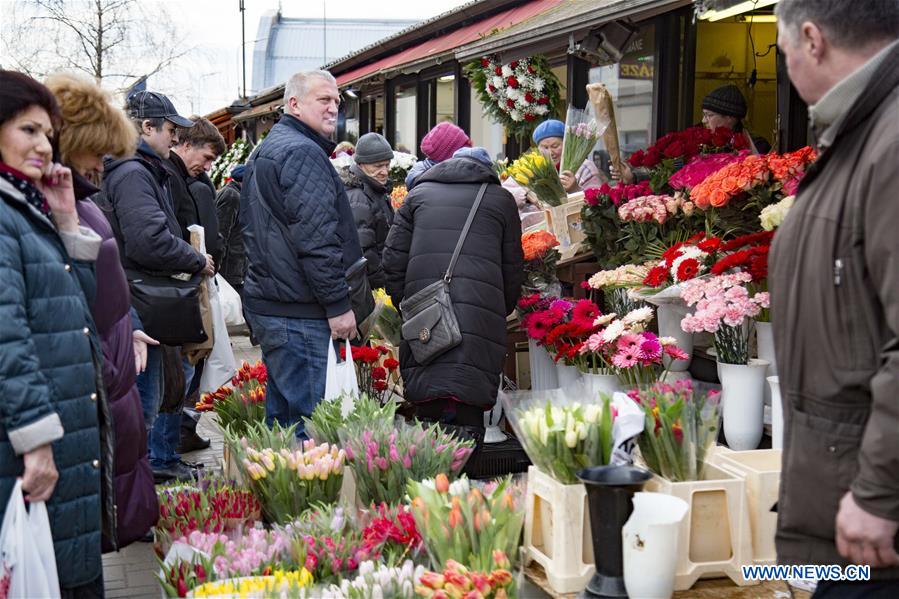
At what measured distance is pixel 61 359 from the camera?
114 inches

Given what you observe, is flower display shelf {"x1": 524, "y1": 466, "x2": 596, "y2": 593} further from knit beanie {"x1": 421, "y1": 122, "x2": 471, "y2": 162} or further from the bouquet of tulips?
knit beanie {"x1": 421, "y1": 122, "x2": 471, "y2": 162}

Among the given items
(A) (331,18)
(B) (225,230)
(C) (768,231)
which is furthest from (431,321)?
(A) (331,18)

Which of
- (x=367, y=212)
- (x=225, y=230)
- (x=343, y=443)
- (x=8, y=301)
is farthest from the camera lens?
(x=225, y=230)

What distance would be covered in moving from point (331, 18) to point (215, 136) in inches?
1504

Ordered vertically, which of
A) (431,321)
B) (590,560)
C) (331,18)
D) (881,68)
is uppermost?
(331,18)

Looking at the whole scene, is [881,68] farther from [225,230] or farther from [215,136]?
[225,230]

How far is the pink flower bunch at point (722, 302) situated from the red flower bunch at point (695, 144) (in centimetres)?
135

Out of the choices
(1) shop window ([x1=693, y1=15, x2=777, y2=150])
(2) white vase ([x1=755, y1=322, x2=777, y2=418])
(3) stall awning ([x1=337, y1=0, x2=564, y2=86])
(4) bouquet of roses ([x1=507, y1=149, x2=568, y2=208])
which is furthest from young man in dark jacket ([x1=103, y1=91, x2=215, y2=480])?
(3) stall awning ([x1=337, y1=0, x2=564, y2=86])

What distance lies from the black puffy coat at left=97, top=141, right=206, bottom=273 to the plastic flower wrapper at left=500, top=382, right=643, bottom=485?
257cm

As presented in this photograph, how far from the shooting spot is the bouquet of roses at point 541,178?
6137 millimetres

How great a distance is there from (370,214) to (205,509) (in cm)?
346

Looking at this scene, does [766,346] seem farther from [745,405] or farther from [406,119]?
[406,119]

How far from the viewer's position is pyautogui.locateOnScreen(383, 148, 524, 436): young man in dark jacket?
16.9ft

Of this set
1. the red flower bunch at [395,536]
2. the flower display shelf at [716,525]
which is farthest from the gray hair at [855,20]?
the red flower bunch at [395,536]
